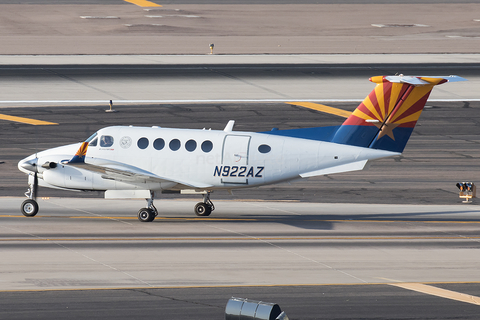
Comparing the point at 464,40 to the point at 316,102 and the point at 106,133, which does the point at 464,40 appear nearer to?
the point at 316,102

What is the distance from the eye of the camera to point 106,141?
25.1 metres

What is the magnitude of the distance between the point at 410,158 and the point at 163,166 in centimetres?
1573

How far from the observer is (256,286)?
59.3 ft

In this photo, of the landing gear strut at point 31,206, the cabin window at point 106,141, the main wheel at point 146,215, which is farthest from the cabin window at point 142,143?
the landing gear strut at point 31,206

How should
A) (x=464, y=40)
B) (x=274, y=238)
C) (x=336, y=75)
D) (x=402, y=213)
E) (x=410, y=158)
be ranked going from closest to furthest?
(x=274, y=238) < (x=402, y=213) < (x=410, y=158) < (x=336, y=75) < (x=464, y=40)

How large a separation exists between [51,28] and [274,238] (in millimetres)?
59541

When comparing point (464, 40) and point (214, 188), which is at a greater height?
point (464, 40)

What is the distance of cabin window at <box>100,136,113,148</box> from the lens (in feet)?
82.2

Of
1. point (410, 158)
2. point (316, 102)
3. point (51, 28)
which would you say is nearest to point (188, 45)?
point (51, 28)

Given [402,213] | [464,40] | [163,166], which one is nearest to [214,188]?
[163,166]

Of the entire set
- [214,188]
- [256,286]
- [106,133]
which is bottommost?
[256,286]

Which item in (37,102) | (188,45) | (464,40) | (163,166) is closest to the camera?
(163,166)

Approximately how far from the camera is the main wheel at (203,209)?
2591 cm

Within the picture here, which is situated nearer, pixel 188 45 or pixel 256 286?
pixel 256 286
